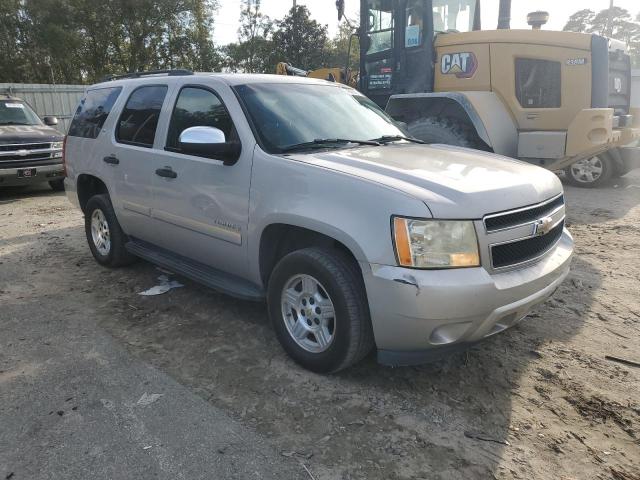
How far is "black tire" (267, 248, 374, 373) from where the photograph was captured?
9.70 ft

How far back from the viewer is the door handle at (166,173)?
13.5 feet

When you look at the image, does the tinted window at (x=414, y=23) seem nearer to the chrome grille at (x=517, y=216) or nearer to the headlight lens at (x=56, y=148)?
the chrome grille at (x=517, y=216)

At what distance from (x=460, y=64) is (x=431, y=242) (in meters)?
5.58

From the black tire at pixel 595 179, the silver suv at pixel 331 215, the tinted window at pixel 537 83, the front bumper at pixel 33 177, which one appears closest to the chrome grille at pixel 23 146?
the front bumper at pixel 33 177

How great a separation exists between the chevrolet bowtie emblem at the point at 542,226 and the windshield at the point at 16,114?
34.8ft

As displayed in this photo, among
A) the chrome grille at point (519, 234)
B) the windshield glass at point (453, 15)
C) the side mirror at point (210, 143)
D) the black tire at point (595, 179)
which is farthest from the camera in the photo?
the black tire at point (595, 179)

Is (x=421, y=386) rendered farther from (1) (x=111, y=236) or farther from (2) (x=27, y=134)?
(2) (x=27, y=134)

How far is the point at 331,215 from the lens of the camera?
2.97 metres

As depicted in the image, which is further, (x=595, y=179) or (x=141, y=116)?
(x=595, y=179)

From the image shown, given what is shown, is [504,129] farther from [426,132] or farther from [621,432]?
[621,432]

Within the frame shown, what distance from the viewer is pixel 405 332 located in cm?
278

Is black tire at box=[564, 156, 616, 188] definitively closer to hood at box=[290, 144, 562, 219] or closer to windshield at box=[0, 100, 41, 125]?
hood at box=[290, 144, 562, 219]

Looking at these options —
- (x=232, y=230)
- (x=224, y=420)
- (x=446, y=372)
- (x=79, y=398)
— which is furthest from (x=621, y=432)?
(x=79, y=398)

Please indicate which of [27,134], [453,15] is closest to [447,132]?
[453,15]
